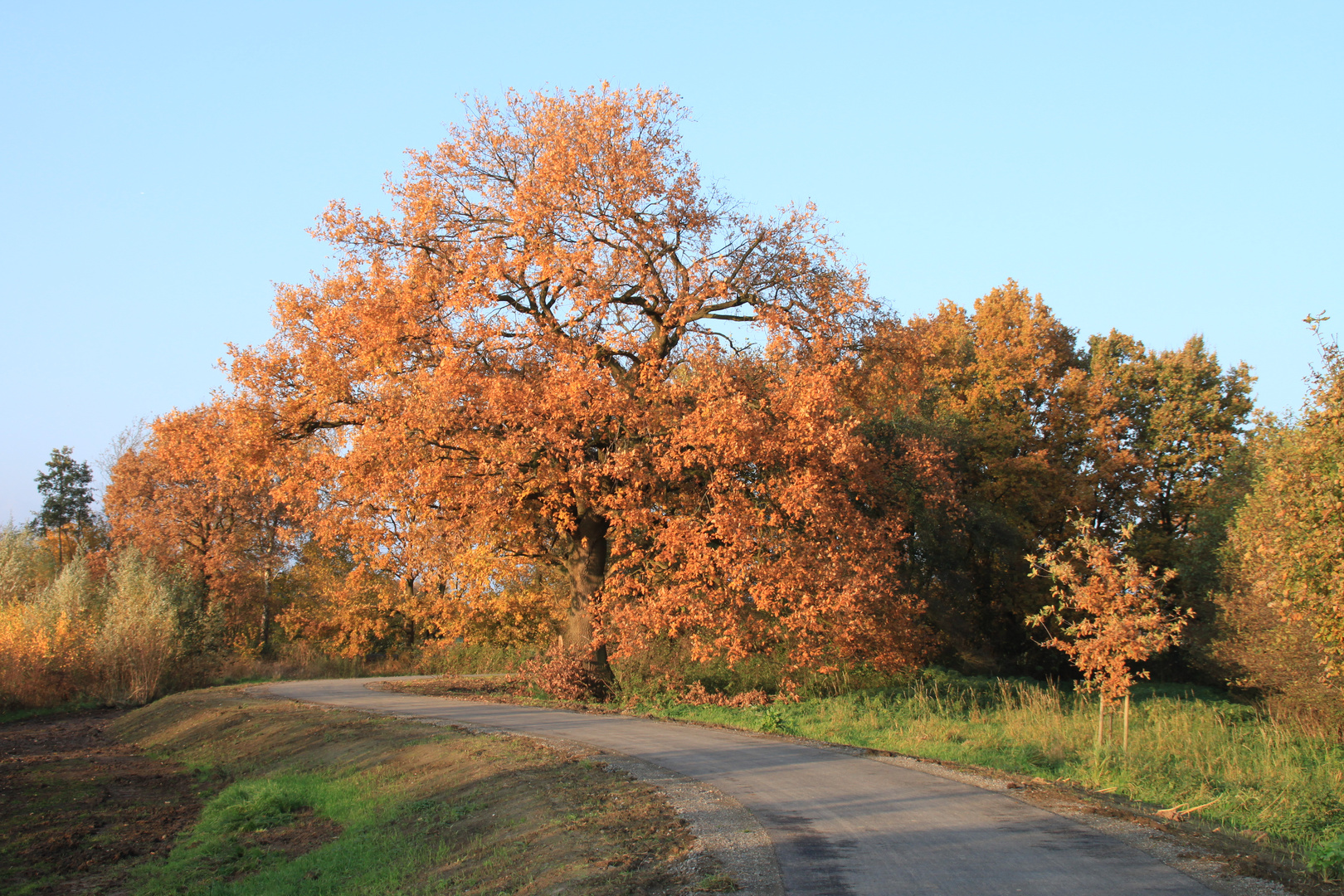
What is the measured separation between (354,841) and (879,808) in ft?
20.7

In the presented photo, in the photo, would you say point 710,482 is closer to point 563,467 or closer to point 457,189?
point 563,467

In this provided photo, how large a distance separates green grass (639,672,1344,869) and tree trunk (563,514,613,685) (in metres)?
2.55

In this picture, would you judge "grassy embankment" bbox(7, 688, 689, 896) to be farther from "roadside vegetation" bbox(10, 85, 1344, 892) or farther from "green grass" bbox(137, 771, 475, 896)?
"roadside vegetation" bbox(10, 85, 1344, 892)

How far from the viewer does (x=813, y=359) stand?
1969cm

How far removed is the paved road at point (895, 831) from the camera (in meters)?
6.55

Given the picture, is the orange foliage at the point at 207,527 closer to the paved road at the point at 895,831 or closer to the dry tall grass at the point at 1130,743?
the dry tall grass at the point at 1130,743

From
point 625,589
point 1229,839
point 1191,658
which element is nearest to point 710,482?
point 625,589

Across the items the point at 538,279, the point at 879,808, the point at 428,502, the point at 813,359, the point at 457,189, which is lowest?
the point at 879,808

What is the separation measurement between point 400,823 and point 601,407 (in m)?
9.44

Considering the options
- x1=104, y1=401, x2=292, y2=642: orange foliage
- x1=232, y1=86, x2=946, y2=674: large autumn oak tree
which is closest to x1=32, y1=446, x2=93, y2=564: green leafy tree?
x1=104, y1=401, x2=292, y2=642: orange foliage

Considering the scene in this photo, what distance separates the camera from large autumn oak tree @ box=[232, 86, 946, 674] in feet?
59.0

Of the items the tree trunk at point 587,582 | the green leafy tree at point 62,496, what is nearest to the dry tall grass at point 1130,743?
the tree trunk at point 587,582

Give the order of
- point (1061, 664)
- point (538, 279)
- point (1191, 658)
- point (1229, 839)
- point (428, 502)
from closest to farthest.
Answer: point (1229, 839) < point (428, 502) < point (538, 279) < point (1191, 658) < point (1061, 664)

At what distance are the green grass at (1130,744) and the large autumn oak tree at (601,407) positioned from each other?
5.97 feet
